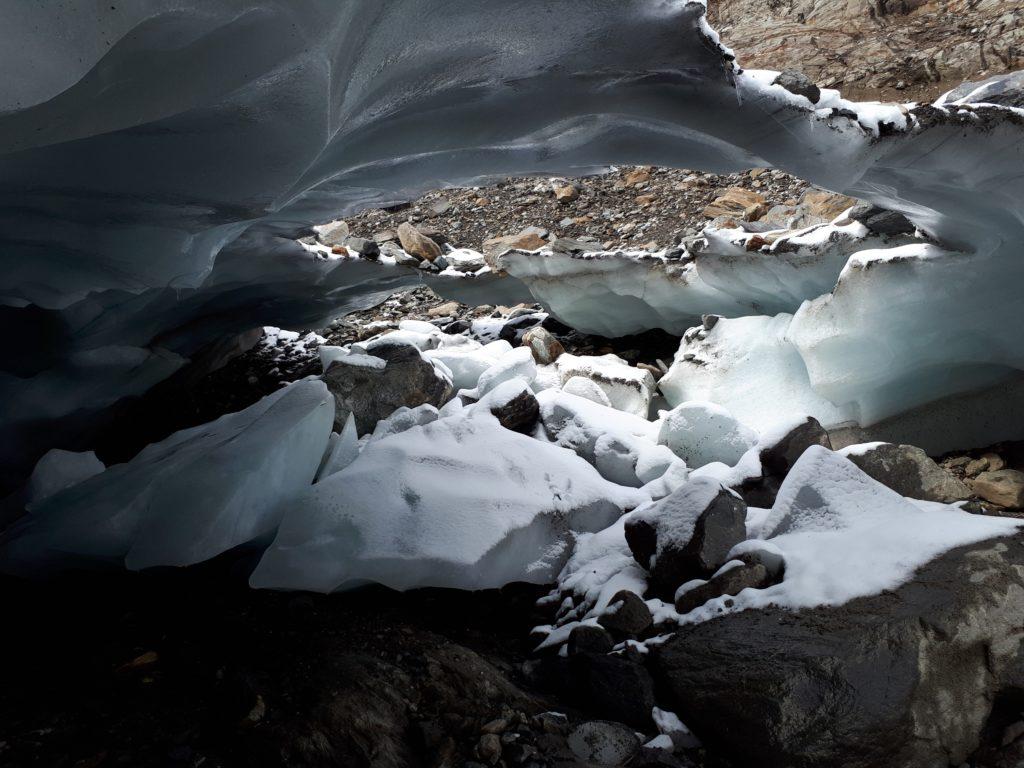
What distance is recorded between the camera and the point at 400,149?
2281 millimetres

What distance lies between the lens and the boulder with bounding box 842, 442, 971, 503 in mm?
2314

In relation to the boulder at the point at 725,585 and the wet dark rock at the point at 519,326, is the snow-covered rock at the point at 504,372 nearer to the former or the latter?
the wet dark rock at the point at 519,326

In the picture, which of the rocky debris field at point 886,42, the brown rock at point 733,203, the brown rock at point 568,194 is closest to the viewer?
the brown rock at point 733,203

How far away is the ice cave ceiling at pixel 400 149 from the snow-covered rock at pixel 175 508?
626 mm

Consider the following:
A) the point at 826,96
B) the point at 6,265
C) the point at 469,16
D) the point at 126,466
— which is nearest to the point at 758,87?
the point at 826,96

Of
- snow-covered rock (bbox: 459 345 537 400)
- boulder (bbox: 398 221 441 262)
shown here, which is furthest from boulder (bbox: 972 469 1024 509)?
boulder (bbox: 398 221 441 262)

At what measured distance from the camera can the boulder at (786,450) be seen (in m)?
2.54

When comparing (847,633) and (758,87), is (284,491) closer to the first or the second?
(847,633)

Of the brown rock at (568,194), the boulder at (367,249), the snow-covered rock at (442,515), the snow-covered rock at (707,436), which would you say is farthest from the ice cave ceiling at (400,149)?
the brown rock at (568,194)

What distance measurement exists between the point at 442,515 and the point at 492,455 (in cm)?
47

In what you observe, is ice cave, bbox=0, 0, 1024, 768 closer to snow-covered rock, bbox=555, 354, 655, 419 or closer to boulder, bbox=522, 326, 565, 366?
snow-covered rock, bbox=555, 354, 655, 419

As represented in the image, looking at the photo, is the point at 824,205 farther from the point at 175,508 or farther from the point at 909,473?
the point at 175,508

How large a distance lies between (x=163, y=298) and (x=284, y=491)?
5.91ft

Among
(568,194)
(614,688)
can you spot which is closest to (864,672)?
(614,688)
